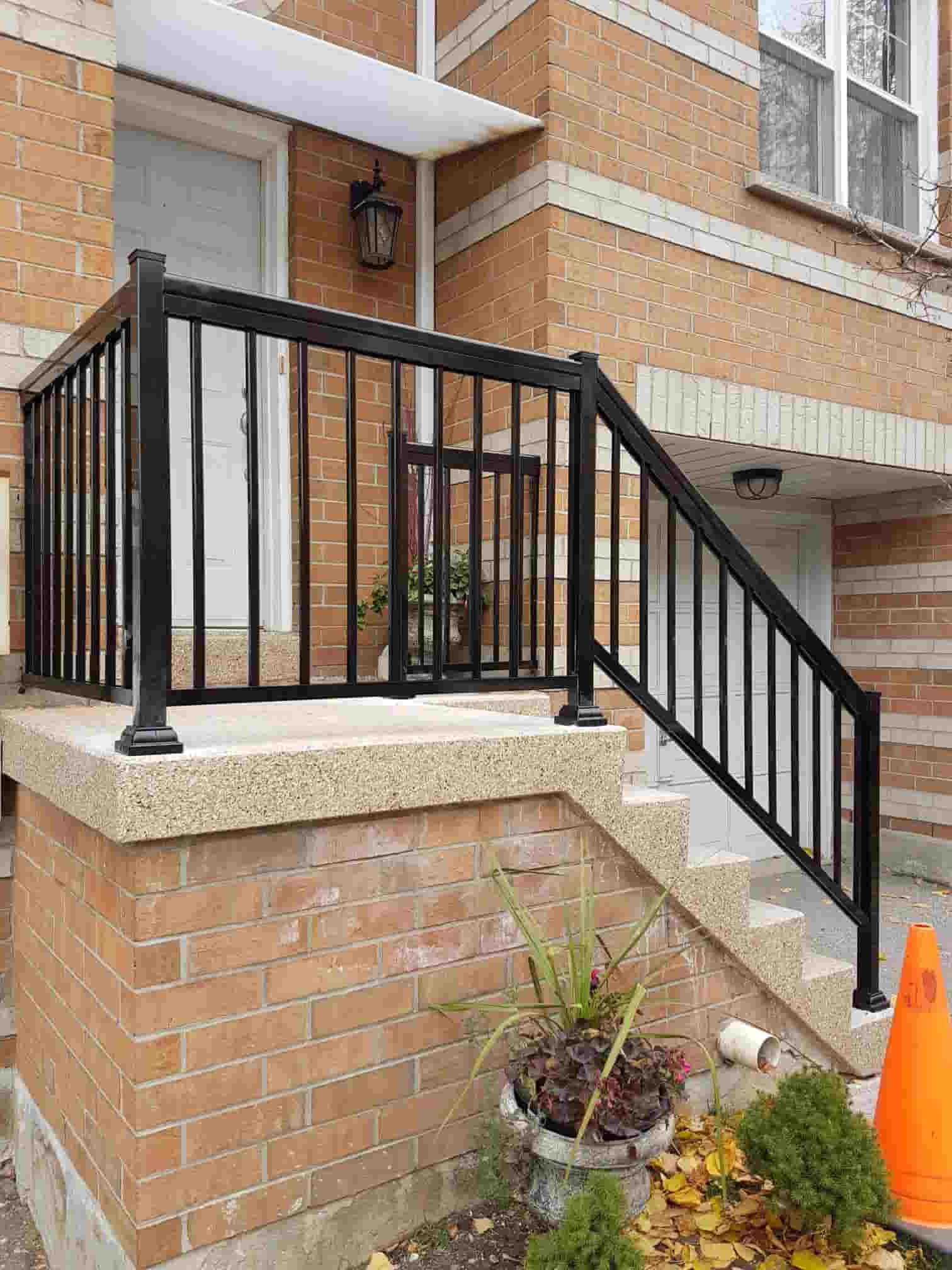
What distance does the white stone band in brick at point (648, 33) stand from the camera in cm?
443

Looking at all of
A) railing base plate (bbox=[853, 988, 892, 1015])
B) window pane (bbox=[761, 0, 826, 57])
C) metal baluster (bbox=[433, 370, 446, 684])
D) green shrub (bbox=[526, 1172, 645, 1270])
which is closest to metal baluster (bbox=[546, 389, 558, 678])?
metal baluster (bbox=[433, 370, 446, 684])

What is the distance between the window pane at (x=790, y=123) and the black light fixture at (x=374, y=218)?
226 centimetres

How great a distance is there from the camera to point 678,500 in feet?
9.79

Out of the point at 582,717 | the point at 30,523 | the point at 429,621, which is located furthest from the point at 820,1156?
the point at 30,523

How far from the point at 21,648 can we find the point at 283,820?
1.50 meters

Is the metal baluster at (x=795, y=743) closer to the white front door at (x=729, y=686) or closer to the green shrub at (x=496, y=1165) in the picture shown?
the green shrub at (x=496, y=1165)

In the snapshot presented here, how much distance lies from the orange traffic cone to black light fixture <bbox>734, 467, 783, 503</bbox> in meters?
3.48

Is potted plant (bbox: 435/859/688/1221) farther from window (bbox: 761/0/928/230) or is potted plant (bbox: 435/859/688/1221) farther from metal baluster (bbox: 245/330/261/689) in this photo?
window (bbox: 761/0/928/230)

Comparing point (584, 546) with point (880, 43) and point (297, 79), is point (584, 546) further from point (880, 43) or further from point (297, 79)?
point (880, 43)

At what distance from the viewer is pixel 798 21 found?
5578mm

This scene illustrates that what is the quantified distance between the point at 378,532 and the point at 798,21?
155 inches

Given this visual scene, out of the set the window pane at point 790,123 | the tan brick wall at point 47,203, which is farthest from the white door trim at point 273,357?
the window pane at point 790,123

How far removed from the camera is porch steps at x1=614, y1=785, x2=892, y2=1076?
107 inches

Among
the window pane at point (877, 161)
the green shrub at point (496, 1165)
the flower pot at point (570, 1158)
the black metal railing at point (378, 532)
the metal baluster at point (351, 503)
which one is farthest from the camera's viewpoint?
the window pane at point (877, 161)
